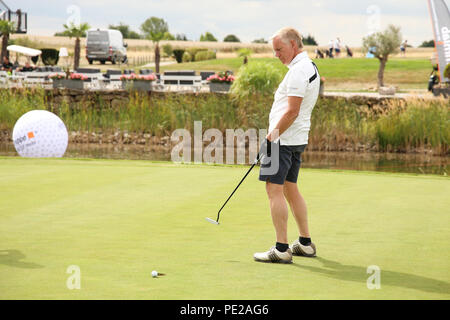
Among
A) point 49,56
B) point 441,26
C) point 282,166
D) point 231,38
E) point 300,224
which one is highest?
point 231,38

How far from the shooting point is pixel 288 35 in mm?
5184

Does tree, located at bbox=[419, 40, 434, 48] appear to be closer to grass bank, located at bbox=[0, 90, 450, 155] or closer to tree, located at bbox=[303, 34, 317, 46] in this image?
tree, located at bbox=[303, 34, 317, 46]

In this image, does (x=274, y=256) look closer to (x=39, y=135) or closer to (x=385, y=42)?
(x=39, y=135)

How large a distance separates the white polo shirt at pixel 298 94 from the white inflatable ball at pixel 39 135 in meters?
9.25

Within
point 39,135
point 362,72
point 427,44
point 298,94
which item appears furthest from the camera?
point 427,44

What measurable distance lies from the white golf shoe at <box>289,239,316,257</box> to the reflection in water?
11538 mm

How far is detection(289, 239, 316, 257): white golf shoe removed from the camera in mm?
5387

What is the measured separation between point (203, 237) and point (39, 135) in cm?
897

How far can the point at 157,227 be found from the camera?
6258mm

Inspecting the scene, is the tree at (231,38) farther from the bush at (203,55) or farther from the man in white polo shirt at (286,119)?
the man in white polo shirt at (286,119)

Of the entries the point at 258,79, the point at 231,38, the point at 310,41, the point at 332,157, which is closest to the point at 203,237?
the point at 332,157

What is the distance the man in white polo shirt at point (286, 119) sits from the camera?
507 centimetres
